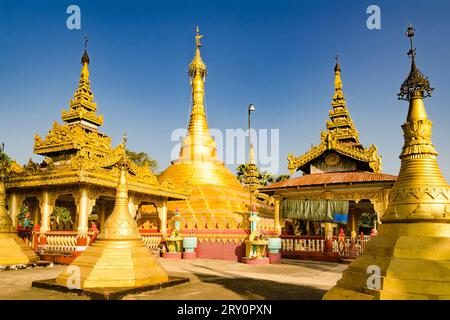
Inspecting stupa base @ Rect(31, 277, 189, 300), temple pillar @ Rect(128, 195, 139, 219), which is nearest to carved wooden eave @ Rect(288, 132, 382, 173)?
temple pillar @ Rect(128, 195, 139, 219)

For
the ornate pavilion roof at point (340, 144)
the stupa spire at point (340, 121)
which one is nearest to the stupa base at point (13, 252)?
the ornate pavilion roof at point (340, 144)

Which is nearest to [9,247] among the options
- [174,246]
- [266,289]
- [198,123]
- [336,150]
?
[174,246]

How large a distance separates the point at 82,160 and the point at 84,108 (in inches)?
412

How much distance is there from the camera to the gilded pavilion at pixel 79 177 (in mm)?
20328

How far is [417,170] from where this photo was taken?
6738 millimetres

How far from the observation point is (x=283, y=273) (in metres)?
14.9

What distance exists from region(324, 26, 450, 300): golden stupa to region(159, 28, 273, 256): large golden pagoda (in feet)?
49.3

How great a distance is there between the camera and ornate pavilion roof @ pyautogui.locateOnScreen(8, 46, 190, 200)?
2019cm

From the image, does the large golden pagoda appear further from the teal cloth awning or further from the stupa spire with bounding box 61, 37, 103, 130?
the stupa spire with bounding box 61, 37, 103, 130

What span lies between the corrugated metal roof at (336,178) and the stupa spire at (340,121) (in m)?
4.63

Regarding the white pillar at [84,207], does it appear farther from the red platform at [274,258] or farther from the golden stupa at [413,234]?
the golden stupa at [413,234]
